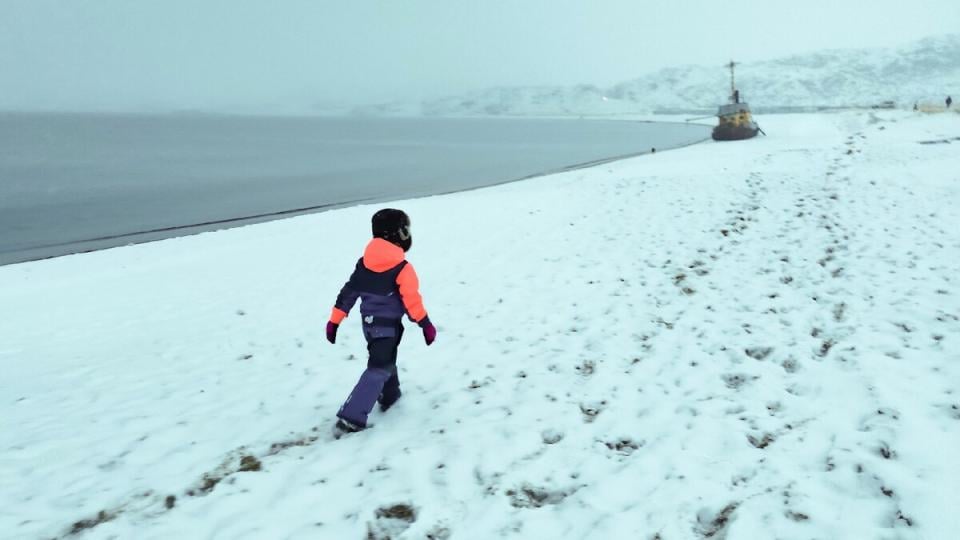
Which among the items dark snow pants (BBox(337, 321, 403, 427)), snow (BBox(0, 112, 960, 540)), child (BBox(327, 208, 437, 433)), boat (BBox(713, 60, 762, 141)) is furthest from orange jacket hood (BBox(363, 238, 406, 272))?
boat (BBox(713, 60, 762, 141))

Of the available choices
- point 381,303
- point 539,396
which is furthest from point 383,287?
point 539,396

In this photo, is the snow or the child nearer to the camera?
the snow

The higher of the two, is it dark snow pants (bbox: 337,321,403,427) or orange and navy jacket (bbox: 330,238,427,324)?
orange and navy jacket (bbox: 330,238,427,324)

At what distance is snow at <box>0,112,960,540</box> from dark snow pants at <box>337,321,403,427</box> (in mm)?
287

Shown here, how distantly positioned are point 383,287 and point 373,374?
0.95 metres

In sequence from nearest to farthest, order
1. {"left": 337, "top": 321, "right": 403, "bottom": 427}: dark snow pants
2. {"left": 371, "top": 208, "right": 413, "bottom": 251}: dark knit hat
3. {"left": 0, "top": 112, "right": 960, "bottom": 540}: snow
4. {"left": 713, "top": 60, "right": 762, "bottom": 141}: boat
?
{"left": 0, "top": 112, "right": 960, "bottom": 540}: snow
{"left": 371, "top": 208, "right": 413, "bottom": 251}: dark knit hat
{"left": 337, "top": 321, "right": 403, "bottom": 427}: dark snow pants
{"left": 713, "top": 60, "right": 762, "bottom": 141}: boat

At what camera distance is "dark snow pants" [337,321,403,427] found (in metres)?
5.52

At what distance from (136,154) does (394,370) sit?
10975cm

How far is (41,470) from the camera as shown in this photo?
17.3 feet

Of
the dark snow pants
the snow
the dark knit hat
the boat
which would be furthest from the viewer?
the boat

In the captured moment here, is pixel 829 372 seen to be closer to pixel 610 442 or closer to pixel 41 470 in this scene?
pixel 610 442

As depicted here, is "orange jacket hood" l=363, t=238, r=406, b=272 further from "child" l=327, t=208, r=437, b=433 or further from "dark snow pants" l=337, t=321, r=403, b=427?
"dark snow pants" l=337, t=321, r=403, b=427

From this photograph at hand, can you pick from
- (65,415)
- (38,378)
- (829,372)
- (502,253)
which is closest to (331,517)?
(65,415)

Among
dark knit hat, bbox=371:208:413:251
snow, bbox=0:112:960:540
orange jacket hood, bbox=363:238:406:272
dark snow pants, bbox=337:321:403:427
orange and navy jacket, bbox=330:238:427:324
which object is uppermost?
dark knit hat, bbox=371:208:413:251
